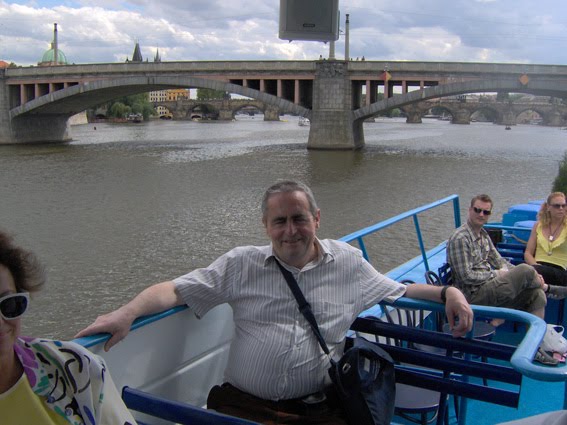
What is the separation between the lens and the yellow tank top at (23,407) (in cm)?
120

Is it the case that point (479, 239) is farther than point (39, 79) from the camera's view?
No

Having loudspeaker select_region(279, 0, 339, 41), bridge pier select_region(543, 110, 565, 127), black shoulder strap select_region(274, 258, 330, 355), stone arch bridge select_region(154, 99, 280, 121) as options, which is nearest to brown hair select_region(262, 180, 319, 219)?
black shoulder strap select_region(274, 258, 330, 355)

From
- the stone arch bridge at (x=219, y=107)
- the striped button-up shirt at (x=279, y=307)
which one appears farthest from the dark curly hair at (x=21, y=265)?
the stone arch bridge at (x=219, y=107)

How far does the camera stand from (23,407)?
1.21 metres

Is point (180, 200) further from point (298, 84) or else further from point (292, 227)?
point (298, 84)

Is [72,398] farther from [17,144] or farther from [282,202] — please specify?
[17,144]

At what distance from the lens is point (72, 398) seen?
1.29 metres

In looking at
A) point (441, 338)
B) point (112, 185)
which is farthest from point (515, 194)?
point (441, 338)

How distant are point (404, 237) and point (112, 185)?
9.40m

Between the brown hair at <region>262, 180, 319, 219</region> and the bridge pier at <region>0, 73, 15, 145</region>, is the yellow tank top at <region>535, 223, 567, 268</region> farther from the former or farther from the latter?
the bridge pier at <region>0, 73, 15, 145</region>

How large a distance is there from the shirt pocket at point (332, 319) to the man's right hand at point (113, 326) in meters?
0.61

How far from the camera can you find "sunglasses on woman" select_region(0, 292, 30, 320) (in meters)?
1.20

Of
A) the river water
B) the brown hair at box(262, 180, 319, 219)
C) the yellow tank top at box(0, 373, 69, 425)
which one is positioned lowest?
the river water

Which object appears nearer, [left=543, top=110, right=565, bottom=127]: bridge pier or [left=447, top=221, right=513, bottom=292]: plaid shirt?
[left=447, top=221, right=513, bottom=292]: plaid shirt
